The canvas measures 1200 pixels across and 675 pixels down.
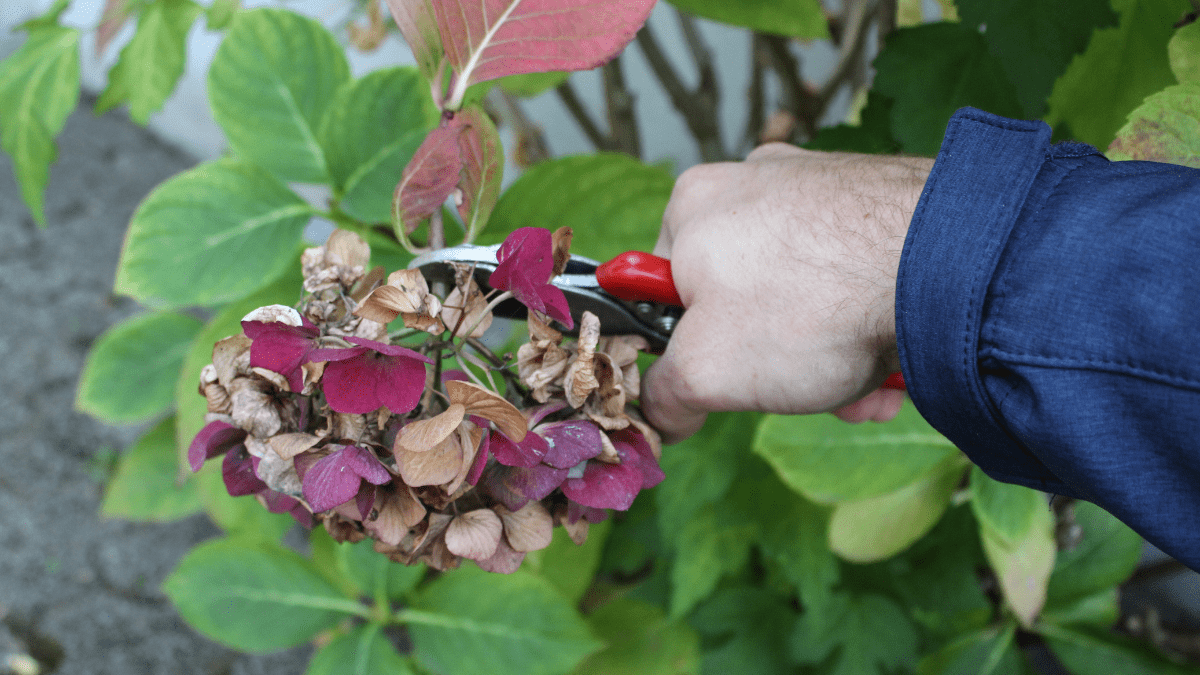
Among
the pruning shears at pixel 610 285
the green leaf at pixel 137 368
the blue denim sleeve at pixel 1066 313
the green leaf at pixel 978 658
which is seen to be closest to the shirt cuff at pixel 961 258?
the blue denim sleeve at pixel 1066 313

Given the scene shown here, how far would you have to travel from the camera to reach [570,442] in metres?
0.37

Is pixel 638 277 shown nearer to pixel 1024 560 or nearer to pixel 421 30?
pixel 421 30

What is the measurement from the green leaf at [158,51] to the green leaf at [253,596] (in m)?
0.50

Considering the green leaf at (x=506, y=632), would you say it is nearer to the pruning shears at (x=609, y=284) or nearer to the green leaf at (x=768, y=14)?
the pruning shears at (x=609, y=284)

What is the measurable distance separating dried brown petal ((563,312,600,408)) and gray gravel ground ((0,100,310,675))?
130cm

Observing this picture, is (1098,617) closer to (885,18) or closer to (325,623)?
(885,18)

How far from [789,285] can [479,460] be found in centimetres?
21

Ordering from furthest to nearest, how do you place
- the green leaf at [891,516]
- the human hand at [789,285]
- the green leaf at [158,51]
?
the green leaf at [891,516] < the green leaf at [158,51] < the human hand at [789,285]

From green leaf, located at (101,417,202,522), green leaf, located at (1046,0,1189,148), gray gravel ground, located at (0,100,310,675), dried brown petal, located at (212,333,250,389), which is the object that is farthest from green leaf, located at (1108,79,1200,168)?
gray gravel ground, located at (0,100,310,675)

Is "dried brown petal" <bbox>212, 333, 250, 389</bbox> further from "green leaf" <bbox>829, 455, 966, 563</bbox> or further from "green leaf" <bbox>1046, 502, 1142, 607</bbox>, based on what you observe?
"green leaf" <bbox>1046, 502, 1142, 607</bbox>

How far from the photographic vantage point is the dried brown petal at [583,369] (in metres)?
0.37

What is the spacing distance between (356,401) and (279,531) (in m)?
0.66

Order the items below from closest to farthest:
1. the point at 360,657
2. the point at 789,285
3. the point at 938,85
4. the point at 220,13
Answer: the point at 789,285 → the point at 938,85 → the point at 220,13 → the point at 360,657

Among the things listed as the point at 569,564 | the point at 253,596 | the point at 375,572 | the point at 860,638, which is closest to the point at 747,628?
the point at 860,638
